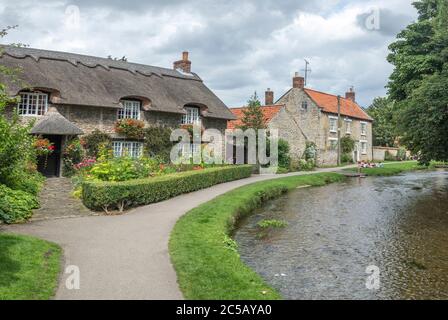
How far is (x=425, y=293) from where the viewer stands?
852 cm

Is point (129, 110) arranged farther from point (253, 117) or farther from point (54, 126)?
point (253, 117)

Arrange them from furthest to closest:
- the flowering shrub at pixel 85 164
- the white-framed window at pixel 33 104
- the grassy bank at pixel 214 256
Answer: the white-framed window at pixel 33 104 < the flowering shrub at pixel 85 164 < the grassy bank at pixel 214 256

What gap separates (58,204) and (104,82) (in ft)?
38.9

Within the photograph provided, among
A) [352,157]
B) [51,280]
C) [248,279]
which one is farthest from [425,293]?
[352,157]

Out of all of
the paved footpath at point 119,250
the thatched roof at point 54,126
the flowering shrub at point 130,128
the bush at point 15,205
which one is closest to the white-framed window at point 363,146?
the flowering shrub at point 130,128

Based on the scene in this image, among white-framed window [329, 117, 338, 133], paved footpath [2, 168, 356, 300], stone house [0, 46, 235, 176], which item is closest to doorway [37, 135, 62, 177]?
stone house [0, 46, 235, 176]

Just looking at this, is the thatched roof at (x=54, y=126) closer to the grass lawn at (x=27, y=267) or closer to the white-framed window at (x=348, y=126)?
the grass lawn at (x=27, y=267)

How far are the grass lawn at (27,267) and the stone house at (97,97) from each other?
12016mm

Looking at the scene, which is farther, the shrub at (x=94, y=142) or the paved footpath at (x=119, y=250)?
the shrub at (x=94, y=142)

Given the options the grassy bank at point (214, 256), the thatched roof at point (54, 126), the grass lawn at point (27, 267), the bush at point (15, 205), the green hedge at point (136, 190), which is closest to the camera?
the grass lawn at point (27, 267)

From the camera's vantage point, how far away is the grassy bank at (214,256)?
7328mm

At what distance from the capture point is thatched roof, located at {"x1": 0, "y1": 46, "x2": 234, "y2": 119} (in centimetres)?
2217

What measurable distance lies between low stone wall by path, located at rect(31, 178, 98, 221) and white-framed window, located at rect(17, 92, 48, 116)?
4.95 m
